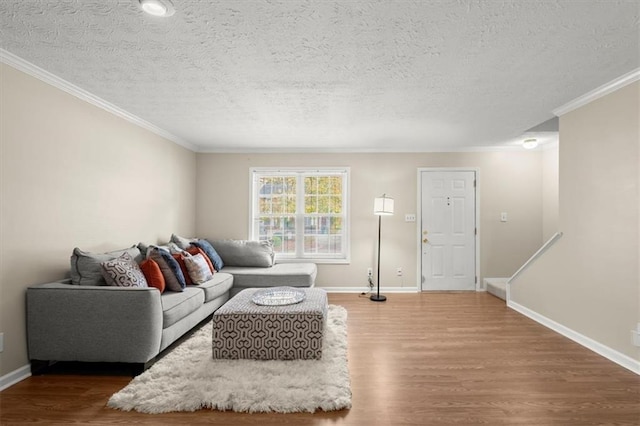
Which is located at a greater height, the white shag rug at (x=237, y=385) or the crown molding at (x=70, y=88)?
the crown molding at (x=70, y=88)

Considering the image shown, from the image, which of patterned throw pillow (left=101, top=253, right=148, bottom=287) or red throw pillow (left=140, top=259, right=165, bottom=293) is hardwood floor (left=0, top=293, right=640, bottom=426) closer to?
patterned throw pillow (left=101, top=253, right=148, bottom=287)

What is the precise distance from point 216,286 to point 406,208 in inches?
130

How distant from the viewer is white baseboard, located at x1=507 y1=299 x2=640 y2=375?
2.88 metres

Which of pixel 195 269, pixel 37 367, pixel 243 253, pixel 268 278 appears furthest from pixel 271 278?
pixel 37 367

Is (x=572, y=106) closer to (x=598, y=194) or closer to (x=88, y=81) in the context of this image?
(x=598, y=194)

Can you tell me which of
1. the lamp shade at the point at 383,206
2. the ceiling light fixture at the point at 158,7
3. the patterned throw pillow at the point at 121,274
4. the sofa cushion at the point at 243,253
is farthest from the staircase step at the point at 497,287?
the ceiling light fixture at the point at 158,7

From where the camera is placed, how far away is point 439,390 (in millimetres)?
2518

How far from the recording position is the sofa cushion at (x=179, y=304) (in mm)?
3057

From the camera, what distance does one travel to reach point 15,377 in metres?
2.61

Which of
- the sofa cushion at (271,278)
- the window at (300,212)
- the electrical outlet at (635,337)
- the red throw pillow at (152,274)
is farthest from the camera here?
the window at (300,212)

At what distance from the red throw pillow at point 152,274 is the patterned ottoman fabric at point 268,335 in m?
0.79

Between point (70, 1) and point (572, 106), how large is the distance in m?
4.36

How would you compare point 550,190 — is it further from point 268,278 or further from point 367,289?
point 268,278

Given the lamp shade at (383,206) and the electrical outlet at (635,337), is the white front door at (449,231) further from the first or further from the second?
the electrical outlet at (635,337)
